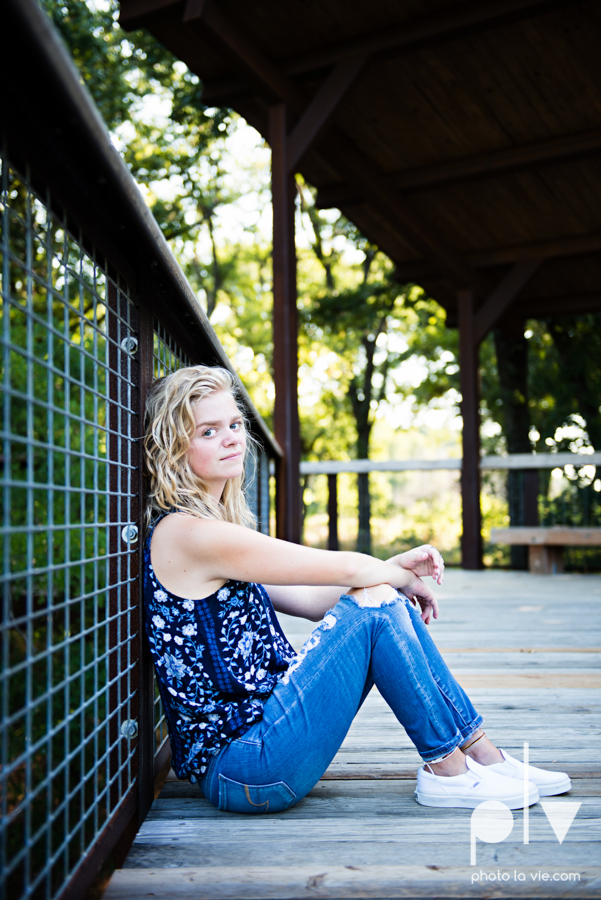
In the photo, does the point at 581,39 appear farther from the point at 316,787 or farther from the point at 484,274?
the point at 316,787

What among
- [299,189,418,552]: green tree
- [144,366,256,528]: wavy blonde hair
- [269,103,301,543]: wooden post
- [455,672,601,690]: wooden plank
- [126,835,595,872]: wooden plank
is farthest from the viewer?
[299,189,418,552]: green tree

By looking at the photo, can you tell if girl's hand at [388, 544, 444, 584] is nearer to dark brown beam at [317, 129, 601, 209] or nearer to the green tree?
dark brown beam at [317, 129, 601, 209]

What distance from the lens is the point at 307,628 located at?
332 centimetres

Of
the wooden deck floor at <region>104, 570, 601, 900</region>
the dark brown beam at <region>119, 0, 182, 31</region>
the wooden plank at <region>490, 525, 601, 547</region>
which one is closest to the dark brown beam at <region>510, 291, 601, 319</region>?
the wooden plank at <region>490, 525, 601, 547</region>

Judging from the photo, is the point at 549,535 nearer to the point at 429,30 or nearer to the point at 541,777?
the point at 429,30

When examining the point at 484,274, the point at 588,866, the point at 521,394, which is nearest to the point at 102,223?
the point at 588,866

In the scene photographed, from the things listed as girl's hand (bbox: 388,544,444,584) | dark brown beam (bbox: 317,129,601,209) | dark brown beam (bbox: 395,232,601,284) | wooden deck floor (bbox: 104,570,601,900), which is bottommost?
wooden deck floor (bbox: 104,570,601,900)

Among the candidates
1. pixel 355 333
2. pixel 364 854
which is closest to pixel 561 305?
pixel 364 854

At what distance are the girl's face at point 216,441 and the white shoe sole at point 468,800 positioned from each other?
0.76 metres

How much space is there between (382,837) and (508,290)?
562 cm

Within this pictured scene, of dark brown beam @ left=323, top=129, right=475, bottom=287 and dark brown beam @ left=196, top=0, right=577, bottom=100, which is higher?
dark brown beam @ left=196, top=0, right=577, bottom=100

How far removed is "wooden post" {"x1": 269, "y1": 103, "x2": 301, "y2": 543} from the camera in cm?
408

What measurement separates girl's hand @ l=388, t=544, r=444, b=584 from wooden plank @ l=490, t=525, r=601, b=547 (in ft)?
13.2

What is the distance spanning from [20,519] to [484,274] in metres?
4.70
